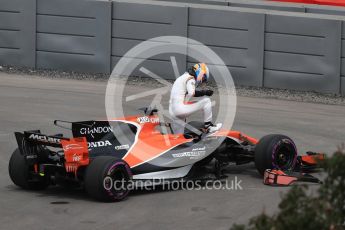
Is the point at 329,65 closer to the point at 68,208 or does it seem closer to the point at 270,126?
the point at 270,126

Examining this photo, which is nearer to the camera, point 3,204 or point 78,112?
point 3,204

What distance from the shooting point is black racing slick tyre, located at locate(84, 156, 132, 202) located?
1084cm

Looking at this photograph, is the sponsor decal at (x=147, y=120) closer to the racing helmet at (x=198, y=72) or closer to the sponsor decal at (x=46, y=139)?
the racing helmet at (x=198, y=72)

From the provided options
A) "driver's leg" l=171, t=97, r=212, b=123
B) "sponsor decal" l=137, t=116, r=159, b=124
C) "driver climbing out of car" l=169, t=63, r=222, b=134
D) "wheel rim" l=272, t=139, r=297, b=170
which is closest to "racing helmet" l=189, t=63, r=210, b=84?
"driver climbing out of car" l=169, t=63, r=222, b=134

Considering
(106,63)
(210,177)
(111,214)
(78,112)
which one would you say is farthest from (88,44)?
(111,214)

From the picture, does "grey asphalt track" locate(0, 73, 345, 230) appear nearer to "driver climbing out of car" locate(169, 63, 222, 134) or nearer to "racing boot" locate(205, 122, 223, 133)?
"racing boot" locate(205, 122, 223, 133)

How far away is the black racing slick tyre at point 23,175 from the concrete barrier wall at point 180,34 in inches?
374

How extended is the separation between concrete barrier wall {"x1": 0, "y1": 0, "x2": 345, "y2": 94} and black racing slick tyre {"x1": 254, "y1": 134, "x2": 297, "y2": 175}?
25.5 feet

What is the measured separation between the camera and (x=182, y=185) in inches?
482

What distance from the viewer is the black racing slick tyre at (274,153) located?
12516mm

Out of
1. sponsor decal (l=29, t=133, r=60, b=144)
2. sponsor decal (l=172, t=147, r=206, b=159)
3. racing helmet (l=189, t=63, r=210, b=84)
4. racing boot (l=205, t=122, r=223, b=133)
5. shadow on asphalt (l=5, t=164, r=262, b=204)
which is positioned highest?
racing helmet (l=189, t=63, r=210, b=84)

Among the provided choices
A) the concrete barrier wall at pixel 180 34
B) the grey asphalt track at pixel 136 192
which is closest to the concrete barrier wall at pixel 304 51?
the concrete barrier wall at pixel 180 34

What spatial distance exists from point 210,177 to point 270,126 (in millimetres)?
5070

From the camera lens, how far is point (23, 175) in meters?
11.6
